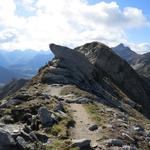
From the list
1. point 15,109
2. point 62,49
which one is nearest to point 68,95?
point 15,109

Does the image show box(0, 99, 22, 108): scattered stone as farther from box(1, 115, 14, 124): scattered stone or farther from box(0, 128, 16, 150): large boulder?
box(0, 128, 16, 150): large boulder

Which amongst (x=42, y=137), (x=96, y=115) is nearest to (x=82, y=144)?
(x=42, y=137)

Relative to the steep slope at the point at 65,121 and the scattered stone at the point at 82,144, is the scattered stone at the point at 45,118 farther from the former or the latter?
the scattered stone at the point at 82,144

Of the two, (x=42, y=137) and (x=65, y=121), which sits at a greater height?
(x=65, y=121)

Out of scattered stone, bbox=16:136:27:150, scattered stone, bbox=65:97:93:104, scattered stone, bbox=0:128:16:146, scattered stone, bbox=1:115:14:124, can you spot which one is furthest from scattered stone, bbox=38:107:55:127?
scattered stone, bbox=65:97:93:104

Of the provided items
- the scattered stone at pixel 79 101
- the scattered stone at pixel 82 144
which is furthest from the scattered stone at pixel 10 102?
the scattered stone at pixel 82 144

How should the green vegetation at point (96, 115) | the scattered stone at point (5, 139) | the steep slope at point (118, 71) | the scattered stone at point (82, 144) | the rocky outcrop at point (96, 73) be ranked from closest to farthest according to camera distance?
the scattered stone at point (5, 139) < the scattered stone at point (82, 144) < the green vegetation at point (96, 115) < the rocky outcrop at point (96, 73) < the steep slope at point (118, 71)

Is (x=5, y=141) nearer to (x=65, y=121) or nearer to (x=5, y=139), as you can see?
(x=5, y=139)

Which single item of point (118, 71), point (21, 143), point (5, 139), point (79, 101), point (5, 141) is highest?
point (118, 71)

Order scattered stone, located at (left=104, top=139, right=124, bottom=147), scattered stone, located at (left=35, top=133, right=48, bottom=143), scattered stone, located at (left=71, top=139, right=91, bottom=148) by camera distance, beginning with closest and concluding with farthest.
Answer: scattered stone, located at (left=71, top=139, right=91, bottom=148), scattered stone, located at (left=104, top=139, right=124, bottom=147), scattered stone, located at (left=35, top=133, right=48, bottom=143)

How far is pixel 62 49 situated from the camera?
10700 cm

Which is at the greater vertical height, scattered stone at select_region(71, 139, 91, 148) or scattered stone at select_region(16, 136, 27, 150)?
scattered stone at select_region(16, 136, 27, 150)

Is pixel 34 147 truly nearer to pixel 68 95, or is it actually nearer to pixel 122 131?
pixel 122 131

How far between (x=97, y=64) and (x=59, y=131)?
95.1m
